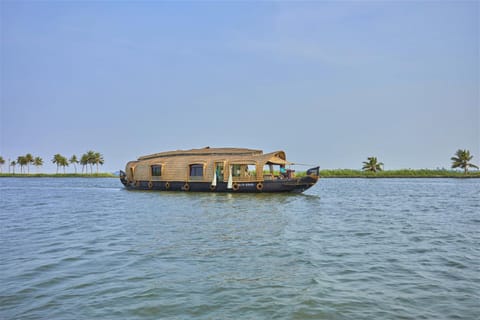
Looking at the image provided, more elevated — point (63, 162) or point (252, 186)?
point (63, 162)

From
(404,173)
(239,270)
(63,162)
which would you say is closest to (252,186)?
(239,270)

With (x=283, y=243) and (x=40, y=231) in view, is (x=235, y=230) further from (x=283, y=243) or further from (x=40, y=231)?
(x=40, y=231)

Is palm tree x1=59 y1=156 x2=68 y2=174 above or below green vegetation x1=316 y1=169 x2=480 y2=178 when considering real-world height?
above

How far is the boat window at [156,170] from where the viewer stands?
36.7 meters

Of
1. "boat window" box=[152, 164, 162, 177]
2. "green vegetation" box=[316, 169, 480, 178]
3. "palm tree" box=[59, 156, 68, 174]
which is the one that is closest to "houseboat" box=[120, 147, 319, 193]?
"boat window" box=[152, 164, 162, 177]

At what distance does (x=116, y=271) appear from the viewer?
7.88 meters

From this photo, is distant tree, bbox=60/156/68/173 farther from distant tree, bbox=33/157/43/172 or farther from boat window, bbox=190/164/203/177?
boat window, bbox=190/164/203/177

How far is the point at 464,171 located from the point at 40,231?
263 feet

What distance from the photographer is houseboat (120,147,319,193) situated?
98.2 ft

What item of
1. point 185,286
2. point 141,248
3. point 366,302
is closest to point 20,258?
point 141,248

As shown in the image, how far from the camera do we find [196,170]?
1339 inches

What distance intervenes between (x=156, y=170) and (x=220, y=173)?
800 centimetres

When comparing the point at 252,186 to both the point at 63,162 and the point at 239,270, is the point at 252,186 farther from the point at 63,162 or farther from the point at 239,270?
the point at 63,162

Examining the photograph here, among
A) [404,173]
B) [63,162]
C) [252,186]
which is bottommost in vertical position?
[252,186]
